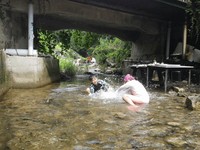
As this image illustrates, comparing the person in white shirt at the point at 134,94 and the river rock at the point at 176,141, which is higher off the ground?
the person in white shirt at the point at 134,94

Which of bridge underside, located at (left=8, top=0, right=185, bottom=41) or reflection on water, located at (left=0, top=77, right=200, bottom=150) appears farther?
bridge underside, located at (left=8, top=0, right=185, bottom=41)

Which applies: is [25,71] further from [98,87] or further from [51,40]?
[51,40]

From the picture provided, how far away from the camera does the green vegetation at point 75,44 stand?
17.1m

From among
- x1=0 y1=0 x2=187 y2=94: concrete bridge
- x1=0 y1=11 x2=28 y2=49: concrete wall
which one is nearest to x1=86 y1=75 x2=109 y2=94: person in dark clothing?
x1=0 y1=0 x2=187 y2=94: concrete bridge

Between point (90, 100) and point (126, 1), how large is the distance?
25.9 feet

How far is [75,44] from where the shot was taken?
88.0 feet

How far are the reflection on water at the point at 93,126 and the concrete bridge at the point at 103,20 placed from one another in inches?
194

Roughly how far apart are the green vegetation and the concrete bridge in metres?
1.17

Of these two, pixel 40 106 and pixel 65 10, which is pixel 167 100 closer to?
pixel 40 106

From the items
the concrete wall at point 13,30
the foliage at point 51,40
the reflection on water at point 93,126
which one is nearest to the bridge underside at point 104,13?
the foliage at point 51,40

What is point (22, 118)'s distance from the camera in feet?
18.7

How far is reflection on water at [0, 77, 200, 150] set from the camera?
4160 millimetres

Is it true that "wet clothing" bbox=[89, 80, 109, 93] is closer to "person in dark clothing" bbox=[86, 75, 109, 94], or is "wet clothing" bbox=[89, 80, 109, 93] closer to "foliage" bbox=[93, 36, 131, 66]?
"person in dark clothing" bbox=[86, 75, 109, 94]

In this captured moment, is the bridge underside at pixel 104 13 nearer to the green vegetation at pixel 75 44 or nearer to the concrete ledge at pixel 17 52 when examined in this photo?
the green vegetation at pixel 75 44
